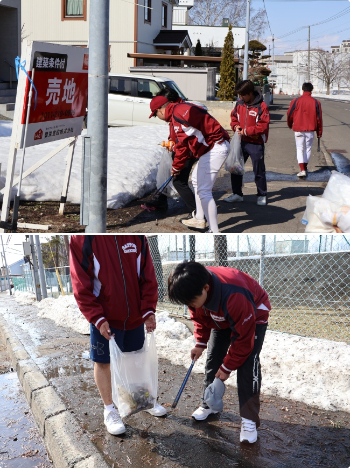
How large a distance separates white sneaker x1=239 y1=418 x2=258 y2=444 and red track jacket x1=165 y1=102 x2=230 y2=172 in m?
3.12

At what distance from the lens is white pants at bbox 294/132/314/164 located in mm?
9727

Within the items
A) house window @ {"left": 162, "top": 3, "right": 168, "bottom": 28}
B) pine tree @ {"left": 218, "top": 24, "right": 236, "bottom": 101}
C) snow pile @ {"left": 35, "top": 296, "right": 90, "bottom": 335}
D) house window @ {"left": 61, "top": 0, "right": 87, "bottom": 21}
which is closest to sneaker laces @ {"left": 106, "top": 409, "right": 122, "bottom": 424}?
snow pile @ {"left": 35, "top": 296, "right": 90, "bottom": 335}

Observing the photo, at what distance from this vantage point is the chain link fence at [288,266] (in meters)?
6.77

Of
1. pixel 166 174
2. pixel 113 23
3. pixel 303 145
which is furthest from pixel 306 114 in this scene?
pixel 113 23

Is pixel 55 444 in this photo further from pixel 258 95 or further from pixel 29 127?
pixel 258 95

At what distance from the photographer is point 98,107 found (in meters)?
4.52

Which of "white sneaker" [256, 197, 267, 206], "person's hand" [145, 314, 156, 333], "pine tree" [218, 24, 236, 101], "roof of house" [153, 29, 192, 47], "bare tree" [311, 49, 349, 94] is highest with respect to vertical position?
"bare tree" [311, 49, 349, 94]

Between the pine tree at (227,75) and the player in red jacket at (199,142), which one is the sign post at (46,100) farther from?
the pine tree at (227,75)

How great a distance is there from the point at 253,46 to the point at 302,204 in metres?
36.0

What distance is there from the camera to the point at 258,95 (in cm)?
722

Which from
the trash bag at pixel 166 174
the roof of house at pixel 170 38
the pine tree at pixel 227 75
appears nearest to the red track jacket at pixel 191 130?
the trash bag at pixel 166 174

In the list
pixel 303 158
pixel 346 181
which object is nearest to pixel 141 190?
pixel 303 158

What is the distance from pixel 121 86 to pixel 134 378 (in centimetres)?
1390

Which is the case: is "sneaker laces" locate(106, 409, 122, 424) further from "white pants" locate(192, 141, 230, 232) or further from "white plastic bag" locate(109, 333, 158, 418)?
"white pants" locate(192, 141, 230, 232)
